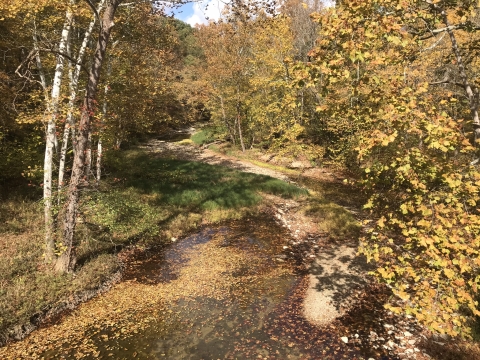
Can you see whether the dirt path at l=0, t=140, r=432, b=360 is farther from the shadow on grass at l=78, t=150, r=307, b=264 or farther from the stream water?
the shadow on grass at l=78, t=150, r=307, b=264

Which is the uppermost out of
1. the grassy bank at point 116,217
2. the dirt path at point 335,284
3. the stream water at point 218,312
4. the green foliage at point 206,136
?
the green foliage at point 206,136

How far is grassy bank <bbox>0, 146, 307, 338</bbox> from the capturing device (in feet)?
35.0

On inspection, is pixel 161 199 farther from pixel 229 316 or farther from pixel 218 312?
pixel 229 316

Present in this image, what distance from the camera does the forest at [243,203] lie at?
18.4ft

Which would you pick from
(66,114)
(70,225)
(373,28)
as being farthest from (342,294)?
(66,114)

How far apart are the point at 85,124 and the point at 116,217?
461cm

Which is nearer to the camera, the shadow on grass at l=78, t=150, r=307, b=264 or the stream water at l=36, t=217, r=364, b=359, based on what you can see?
the stream water at l=36, t=217, r=364, b=359

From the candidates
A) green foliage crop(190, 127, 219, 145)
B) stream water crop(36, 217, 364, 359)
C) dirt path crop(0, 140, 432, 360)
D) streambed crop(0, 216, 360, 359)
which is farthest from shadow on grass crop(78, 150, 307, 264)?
green foliage crop(190, 127, 219, 145)

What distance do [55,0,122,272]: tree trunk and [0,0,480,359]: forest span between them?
58 millimetres

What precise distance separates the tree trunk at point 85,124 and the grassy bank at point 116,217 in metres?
0.59

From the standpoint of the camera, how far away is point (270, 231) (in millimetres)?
18328

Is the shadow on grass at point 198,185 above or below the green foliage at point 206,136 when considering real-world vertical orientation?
below

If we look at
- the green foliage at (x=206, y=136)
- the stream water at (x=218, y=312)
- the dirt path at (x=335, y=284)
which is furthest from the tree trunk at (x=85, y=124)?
the green foliage at (x=206, y=136)

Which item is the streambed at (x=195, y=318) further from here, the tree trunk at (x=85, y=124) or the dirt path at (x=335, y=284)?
the tree trunk at (x=85, y=124)
